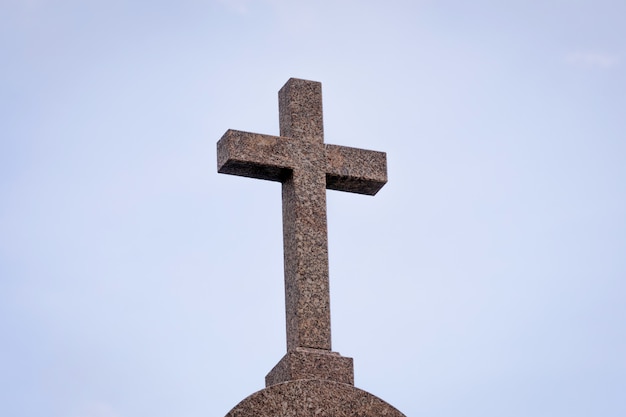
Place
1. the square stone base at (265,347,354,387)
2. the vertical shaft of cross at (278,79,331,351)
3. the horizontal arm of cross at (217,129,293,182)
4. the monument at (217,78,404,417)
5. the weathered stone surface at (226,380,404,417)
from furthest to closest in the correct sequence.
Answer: the horizontal arm of cross at (217,129,293,182) → the vertical shaft of cross at (278,79,331,351) → the square stone base at (265,347,354,387) → the monument at (217,78,404,417) → the weathered stone surface at (226,380,404,417)

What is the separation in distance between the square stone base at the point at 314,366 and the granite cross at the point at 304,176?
4.2 inches

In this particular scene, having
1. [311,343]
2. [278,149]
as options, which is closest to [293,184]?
[278,149]

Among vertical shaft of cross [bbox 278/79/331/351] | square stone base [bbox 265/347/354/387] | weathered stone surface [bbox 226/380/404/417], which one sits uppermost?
A: vertical shaft of cross [bbox 278/79/331/351]

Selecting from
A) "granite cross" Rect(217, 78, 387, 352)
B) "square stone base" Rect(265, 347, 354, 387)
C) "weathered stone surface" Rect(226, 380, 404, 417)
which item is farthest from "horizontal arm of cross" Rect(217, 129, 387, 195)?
"weathered stone surface" Rect(226, 380, 404, 417)

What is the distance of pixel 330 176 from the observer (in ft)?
34.0

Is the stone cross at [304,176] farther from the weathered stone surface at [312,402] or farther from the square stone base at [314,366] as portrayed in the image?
the weathered stone surface at [312,402]

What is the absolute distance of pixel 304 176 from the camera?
33.4 feet

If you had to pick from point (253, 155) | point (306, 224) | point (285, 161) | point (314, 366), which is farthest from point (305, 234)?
point (314, 366)

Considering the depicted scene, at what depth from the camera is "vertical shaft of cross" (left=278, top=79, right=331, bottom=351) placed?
9750mm

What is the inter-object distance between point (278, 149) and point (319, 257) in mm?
867

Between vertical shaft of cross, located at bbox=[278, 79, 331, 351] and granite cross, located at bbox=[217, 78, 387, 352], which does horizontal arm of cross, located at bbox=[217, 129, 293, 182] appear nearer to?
granite cross, located at bbox=[217, 78, 387, 352]

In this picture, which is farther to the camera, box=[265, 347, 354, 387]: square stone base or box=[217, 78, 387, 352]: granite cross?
box=[217, 78, 387, 352]: granite cross

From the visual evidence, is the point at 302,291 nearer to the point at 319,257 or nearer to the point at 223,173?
the point at 319,257

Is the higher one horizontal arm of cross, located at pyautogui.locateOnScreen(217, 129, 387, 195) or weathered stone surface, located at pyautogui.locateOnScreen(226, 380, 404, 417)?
horizontal arm of cross, located at pyautogui.locateOnScreen(217, 129, 387, 195)
